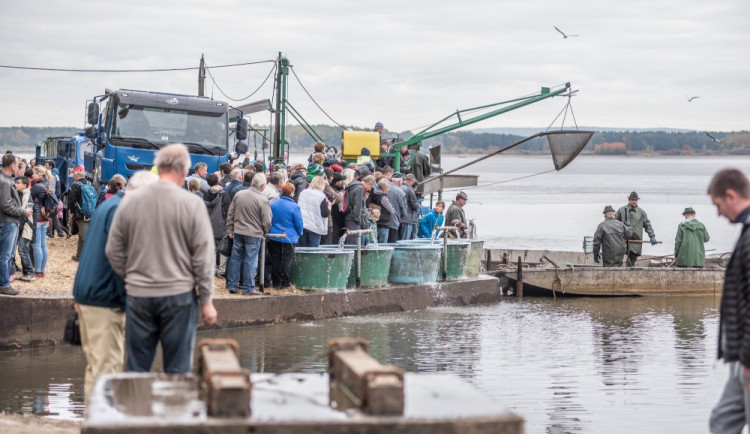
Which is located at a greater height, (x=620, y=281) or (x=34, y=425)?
(x=620, y=281)

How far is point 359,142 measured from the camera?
87.5 feet

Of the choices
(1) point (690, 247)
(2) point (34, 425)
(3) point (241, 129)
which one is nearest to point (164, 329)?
(2) point (34, 425)

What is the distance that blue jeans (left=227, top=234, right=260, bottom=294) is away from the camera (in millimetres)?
16516

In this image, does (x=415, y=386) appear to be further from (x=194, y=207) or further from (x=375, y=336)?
(x=375, y=336)

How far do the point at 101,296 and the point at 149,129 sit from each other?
48.6 ft

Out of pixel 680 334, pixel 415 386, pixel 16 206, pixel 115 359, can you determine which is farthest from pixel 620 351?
pixel 415 386

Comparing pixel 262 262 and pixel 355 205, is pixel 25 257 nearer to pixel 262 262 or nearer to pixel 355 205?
pixel 262 262

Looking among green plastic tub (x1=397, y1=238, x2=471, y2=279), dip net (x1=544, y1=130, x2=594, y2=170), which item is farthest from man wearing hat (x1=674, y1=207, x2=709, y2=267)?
green plastic tub (x1=397, y1=238, x2=471, y2=279)

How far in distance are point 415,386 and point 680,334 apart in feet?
44.4

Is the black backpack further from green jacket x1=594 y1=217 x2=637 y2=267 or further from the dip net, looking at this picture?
the dip net

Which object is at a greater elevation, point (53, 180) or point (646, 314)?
point (53, 180)

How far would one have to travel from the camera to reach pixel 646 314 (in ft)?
69.5

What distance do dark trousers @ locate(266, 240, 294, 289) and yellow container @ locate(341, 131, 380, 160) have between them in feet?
30.7

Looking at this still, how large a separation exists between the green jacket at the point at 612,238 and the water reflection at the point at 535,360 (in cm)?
323
